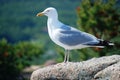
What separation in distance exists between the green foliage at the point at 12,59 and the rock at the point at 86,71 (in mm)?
4837

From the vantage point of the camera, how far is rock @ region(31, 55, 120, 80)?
5.94 metres

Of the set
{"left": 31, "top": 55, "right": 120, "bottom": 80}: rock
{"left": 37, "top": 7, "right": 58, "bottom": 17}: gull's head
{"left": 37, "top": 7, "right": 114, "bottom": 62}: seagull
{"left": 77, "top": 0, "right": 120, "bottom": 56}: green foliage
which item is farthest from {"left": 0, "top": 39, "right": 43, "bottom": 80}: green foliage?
{"left": 31, "top": 55, "right": 120, "bottom": 80}: rock

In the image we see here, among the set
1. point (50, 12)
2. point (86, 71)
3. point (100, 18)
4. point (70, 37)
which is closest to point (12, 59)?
point (100, 18)

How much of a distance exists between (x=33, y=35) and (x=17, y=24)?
1476 mm

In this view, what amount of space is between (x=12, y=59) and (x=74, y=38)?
5165 millimetres

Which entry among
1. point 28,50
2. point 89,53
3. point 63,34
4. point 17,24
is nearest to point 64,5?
point 17,24

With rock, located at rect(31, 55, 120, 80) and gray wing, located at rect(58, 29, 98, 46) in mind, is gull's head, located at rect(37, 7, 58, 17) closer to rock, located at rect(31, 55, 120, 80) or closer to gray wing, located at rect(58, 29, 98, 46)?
gray wing, located at rect(58, 29, 98, 46)

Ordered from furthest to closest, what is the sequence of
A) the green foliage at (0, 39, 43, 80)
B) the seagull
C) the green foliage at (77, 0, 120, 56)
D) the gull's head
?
the green foliage at (0, 39, 43, 80)
the green foliage at (77, 0, 120, 56)
the gull's head
the seagull

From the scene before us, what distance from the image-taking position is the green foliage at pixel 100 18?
10.6 meters

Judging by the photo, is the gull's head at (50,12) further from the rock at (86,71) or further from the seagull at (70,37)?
the rock at (86,71)

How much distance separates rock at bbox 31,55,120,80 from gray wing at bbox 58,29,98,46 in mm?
258

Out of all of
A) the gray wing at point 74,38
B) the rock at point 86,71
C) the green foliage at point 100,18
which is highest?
the green foliage at point 100,18

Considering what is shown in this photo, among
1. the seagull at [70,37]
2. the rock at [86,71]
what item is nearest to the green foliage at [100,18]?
the seagull at [70,37]

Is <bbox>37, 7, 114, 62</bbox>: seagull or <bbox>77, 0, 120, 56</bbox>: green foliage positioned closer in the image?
<bbox>37, 7, 114, 62</bbox>: seagull
